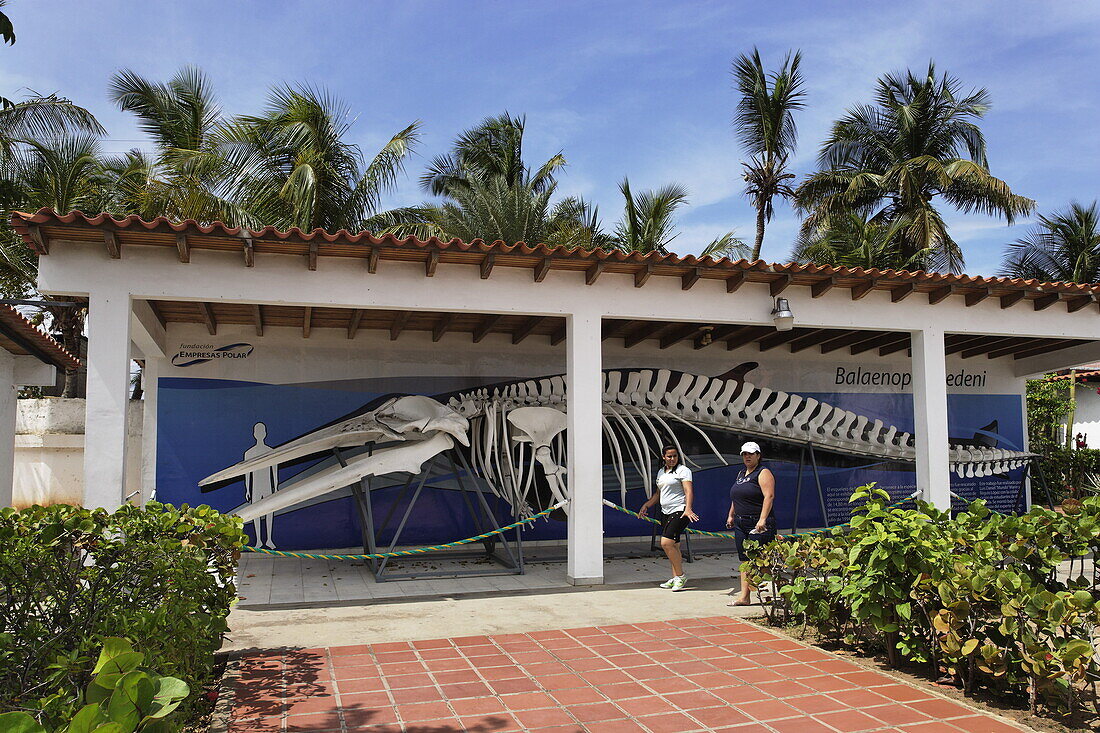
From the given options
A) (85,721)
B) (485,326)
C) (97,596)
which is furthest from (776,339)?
(85,721)

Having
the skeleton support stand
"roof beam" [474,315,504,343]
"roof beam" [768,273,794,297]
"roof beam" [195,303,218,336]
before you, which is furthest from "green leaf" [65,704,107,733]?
"roof beam" [474,315,504,343]

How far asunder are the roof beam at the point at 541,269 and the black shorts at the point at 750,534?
3217 millimetres

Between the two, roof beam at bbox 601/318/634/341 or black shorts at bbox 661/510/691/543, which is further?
roof beam at bbox 601/318/634/341

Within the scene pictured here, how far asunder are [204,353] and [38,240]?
3727 millimetres

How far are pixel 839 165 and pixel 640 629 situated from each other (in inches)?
1022

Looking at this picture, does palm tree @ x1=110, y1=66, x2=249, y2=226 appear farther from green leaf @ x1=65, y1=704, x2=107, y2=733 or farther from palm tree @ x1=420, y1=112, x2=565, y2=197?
green leaf @ x1=65, y1=704, x2=107, y2=733

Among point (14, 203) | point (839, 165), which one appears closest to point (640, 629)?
point (14, 203)

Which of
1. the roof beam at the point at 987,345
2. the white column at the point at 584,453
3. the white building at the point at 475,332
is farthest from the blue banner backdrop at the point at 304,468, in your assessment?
the white column at the point at 584,453

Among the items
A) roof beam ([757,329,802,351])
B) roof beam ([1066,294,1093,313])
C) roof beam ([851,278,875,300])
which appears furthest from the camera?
roof beam ([757,329,802,351])

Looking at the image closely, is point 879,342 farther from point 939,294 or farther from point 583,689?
point 583,689

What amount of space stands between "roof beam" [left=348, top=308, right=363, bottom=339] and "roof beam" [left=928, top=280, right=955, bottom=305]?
6.98 metres

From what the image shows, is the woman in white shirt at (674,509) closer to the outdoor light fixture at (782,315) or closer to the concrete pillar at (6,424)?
the outdoor light fixture at (782,315)

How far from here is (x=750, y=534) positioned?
301 inches

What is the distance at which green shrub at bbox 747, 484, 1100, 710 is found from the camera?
4.46 meters
